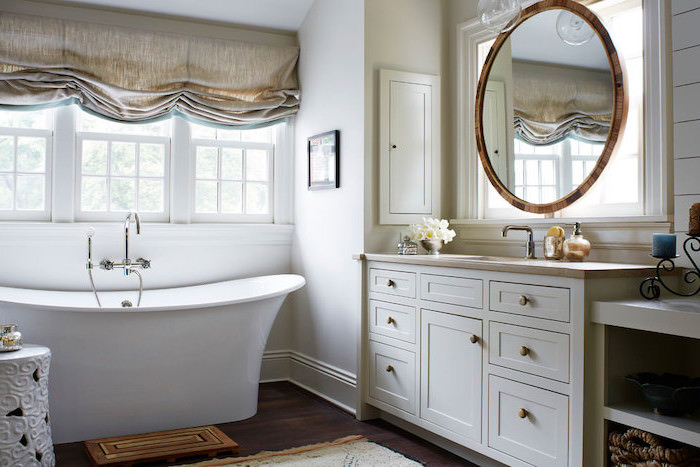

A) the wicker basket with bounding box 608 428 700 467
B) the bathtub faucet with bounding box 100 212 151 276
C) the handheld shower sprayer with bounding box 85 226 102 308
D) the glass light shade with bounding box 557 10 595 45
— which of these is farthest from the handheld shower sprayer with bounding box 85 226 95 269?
the wicker basket with bounding box 608 428 700 467

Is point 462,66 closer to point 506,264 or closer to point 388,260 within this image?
point 388,260

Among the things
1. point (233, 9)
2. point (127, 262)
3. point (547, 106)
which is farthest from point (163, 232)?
point (547, 106)

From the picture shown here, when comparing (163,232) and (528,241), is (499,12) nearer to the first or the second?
(528,241)

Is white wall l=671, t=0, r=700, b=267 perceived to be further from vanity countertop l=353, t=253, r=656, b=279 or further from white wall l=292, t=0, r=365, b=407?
white wall l=292, t=0, r=365, b=407

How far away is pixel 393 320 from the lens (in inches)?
138

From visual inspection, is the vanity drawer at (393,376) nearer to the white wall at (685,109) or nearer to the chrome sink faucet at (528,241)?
the chrome sink faucet at (528,241)

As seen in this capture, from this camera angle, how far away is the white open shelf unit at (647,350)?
2074 millimetres

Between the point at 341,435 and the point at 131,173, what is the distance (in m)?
2.20

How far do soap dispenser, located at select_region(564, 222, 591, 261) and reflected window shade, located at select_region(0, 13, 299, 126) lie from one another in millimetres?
2388

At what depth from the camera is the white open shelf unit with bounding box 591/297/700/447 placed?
2.07 metres

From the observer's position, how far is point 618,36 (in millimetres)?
2988

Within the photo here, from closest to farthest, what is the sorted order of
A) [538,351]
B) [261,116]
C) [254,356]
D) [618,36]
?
[538,351] < [618,36] < [254,356] < [261,116]

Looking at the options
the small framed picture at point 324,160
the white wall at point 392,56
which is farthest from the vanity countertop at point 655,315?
the small framed picture at point 324,160

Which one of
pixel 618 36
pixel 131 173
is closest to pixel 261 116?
Answer: pixel 131 173
